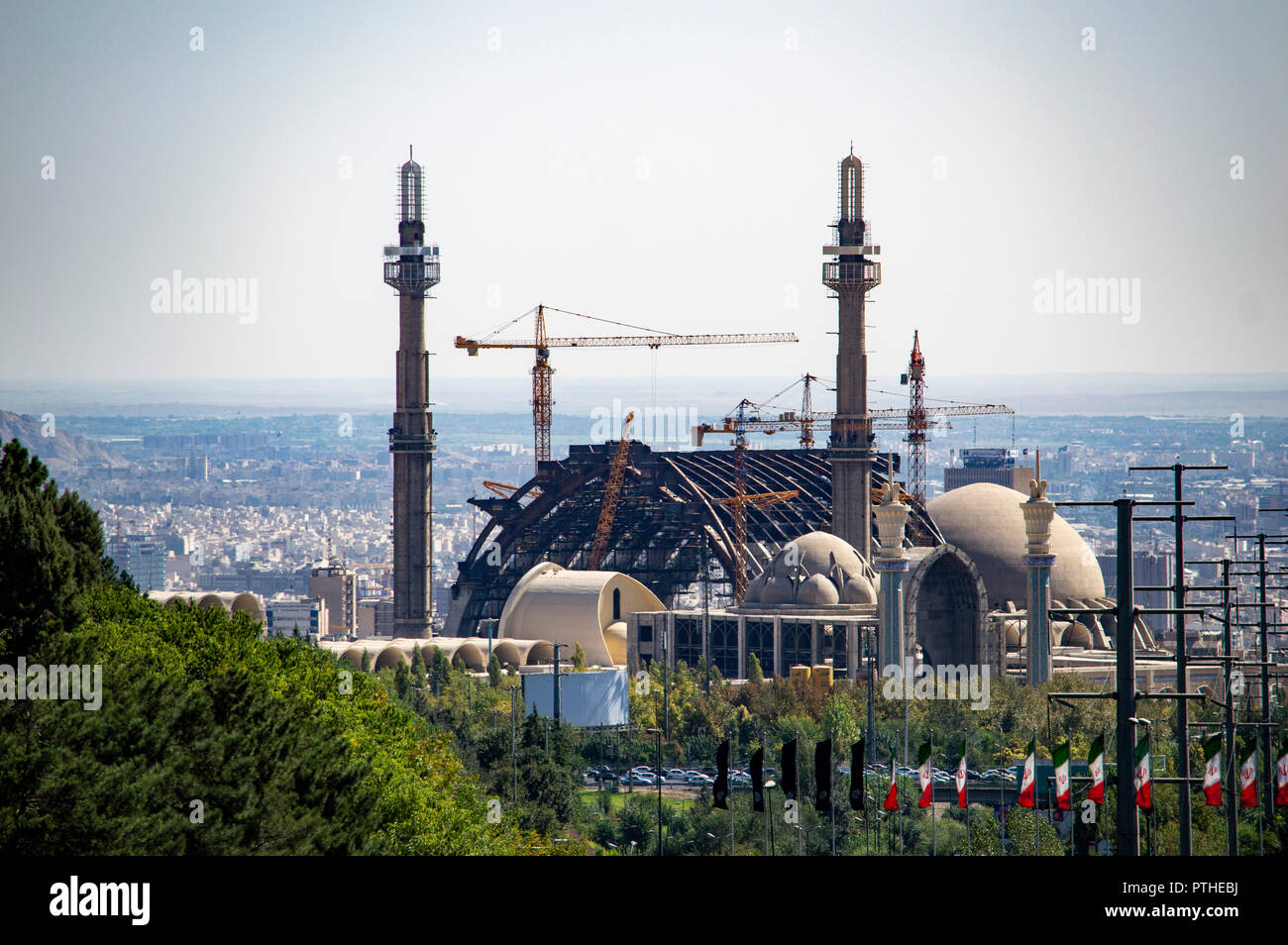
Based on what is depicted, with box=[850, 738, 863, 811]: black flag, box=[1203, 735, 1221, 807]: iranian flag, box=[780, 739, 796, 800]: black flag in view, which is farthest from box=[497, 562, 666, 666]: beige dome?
box=[1203, 735, 1221, 807]: iranian flag

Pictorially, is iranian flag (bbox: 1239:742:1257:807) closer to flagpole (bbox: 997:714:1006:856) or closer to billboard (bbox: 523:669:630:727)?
flagpole (bbox: 997:714:1006:856)

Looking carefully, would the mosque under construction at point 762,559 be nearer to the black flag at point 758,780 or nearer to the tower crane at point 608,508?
the tower crane at point 608,508

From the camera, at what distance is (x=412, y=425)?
150250 mm

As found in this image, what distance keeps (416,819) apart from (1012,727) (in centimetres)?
5303

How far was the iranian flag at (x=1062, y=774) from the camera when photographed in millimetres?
41781

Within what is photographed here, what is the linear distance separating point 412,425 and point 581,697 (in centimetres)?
4969

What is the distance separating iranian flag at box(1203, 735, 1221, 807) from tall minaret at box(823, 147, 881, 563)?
317 ft

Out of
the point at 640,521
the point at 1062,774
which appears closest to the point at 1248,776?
the point at 1062,774

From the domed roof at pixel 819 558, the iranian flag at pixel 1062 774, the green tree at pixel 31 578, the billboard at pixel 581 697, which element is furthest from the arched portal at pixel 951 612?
the green tree at pixel 31 578

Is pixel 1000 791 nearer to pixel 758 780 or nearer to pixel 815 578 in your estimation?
pixel 758 780

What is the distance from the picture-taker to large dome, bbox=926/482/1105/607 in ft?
473
